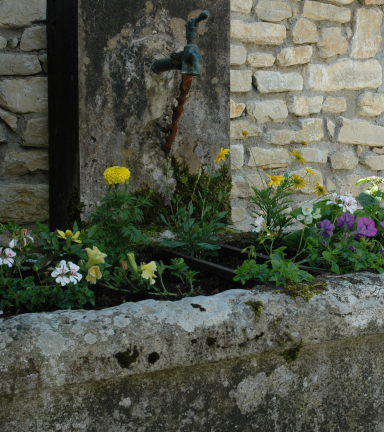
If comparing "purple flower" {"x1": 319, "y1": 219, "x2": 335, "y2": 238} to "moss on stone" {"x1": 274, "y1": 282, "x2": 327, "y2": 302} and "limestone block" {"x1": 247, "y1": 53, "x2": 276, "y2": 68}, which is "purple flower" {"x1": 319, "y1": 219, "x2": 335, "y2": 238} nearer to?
"moss on stone" {"x1": 274, "y1": 282, "x2": 327, "y2": 302}

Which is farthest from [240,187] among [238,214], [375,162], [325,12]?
[325,12]

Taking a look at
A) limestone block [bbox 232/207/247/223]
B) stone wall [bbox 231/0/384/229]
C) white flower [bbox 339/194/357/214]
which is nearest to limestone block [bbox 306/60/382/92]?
stone wall [bbox 231/0/384/229]

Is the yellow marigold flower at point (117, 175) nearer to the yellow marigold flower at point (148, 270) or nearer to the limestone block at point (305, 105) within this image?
the yellow marigold flower at point (148, 270)

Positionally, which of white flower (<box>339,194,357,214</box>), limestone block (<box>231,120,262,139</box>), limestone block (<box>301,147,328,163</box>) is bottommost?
white flower (<box>339,194,357,214</box>)

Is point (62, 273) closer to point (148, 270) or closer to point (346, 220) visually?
point (148, 270)

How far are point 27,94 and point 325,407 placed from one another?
6.28 feet

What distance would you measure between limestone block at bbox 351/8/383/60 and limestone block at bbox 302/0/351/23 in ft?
0.32

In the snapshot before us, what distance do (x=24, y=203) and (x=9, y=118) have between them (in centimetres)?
42

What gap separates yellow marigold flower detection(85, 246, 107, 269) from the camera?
133 centimetres

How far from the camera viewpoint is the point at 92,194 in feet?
6.44

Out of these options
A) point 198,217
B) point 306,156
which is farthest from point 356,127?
point 198,217

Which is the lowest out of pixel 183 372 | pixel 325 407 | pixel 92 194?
pixel 325 407

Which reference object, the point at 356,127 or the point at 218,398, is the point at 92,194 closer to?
the point at 218,398

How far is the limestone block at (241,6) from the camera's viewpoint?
2.71m
